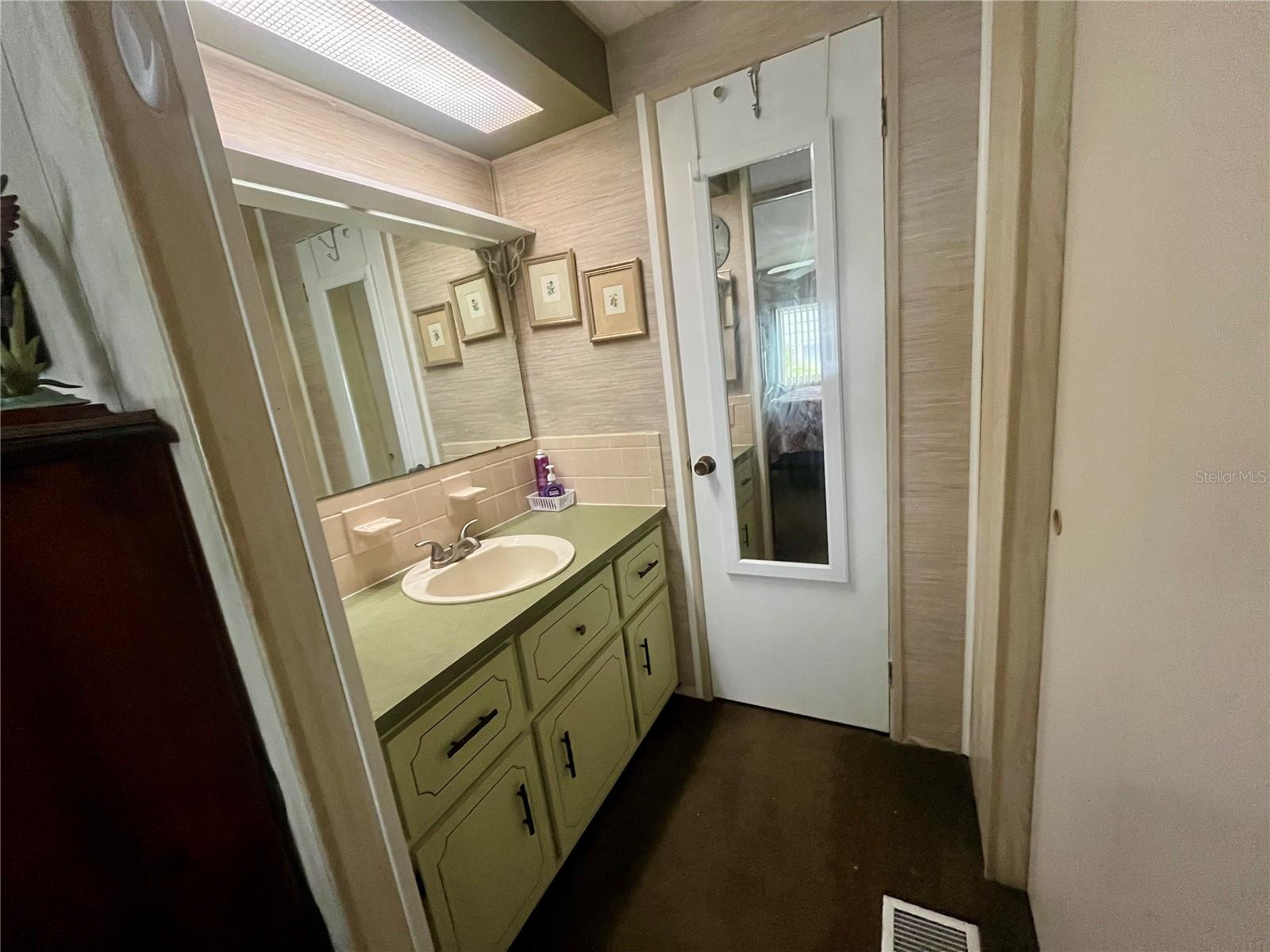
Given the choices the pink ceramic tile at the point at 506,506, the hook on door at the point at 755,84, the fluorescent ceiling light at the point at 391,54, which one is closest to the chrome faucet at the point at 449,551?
the pink ceramic tile at the point at 506,506

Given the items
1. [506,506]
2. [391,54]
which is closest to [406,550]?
[506,506]

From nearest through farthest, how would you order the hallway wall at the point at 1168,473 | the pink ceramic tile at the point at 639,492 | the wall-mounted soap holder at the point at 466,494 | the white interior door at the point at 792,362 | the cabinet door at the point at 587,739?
1. the hallway wall at the point at 1168,473
2. the cabinet door at the point at 587,739
3. the white interior door at the point at 792,362
4. the wall-mounted soap holder at the point at 466,494
5. the pink ceramic tile at the point at 639,492

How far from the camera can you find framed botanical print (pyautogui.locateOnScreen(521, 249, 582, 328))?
1707mm

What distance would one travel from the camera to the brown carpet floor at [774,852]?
3.76 ft

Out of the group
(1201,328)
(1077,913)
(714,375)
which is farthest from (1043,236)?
(1077,913)

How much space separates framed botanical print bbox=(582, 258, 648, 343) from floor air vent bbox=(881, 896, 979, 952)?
5.68 ft

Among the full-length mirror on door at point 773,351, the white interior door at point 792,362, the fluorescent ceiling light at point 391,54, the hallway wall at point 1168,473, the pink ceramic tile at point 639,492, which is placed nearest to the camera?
the hallway wall at point 1168,473

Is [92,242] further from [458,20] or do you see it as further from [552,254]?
[552,254]

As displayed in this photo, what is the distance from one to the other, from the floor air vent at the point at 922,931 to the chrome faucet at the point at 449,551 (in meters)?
1.42

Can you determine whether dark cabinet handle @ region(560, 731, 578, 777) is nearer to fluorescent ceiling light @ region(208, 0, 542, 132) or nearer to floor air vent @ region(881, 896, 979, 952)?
floor air vent @ region(881, 896, 979, 952)

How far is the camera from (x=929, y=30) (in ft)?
3.79

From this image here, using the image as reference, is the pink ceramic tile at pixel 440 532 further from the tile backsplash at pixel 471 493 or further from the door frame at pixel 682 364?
the door frame at pixel 682 364

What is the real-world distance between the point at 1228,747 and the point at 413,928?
1.02m

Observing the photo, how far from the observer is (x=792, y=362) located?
150cm
